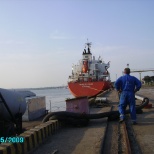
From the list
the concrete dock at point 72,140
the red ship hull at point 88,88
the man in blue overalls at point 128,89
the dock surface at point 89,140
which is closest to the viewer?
the concrete dock at point 72,140

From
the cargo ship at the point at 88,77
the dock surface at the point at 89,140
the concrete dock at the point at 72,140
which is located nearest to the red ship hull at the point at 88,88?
the cargo ship at the point at 88,77

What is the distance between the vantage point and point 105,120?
10461 millimetres

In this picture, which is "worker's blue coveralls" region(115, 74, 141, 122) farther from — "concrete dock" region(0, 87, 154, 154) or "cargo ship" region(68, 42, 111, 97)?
"cargo ship" region(68, 42, 111, 97)

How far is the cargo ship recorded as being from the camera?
36469 millimetres

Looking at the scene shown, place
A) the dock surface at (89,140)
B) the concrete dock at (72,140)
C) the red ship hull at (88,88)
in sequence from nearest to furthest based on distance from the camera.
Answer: the concrete dock at (72,140), the dock surface at (89,140), the red ship hull at (88,88)

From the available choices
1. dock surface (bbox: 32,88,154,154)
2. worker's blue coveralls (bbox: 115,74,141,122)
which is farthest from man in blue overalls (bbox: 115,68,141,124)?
dock surface (bbox: 32,88,154,154)

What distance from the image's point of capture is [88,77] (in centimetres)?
3875

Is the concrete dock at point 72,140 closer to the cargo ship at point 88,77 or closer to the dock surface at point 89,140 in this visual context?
the dock surface at point 89,140

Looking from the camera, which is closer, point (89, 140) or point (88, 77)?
point (89, 140)

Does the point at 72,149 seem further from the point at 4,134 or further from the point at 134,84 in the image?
the point at 134,84

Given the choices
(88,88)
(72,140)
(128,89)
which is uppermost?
(128,89)

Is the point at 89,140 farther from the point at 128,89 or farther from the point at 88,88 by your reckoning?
the point at 88,88

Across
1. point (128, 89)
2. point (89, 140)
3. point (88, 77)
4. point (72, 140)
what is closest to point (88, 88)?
point (88, 77)

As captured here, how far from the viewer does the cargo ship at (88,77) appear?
3647 centimetres
